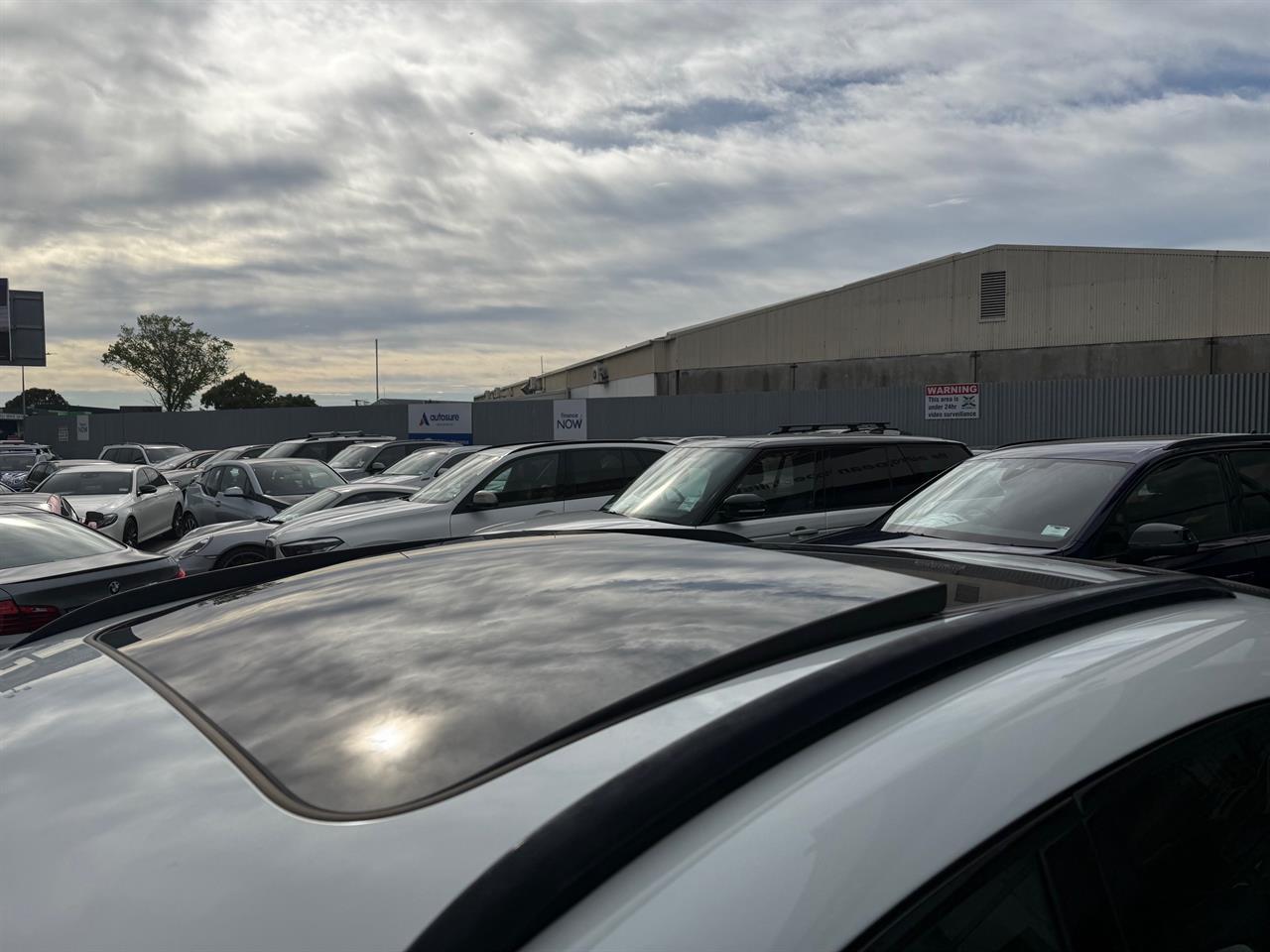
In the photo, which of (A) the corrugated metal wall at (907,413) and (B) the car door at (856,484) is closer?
(B) the car door at (856,484)

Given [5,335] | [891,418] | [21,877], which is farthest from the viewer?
[5,335]

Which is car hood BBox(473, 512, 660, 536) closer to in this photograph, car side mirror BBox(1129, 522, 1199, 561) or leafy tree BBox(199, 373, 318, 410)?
car side mirror BBox(1129, 522, 1199, 561)

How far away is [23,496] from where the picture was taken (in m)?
11.4

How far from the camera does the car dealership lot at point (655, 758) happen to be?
100 cm

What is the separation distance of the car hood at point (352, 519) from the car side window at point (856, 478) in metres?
3.99

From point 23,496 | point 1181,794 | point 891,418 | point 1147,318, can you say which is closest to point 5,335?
point 23,496

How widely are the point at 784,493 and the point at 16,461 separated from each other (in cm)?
3491

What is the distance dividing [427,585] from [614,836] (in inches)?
44.0

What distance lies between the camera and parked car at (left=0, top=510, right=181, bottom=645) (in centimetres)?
599

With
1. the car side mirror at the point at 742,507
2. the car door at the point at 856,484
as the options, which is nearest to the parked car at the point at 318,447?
the car door at the point at 856,484

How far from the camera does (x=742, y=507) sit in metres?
7.38

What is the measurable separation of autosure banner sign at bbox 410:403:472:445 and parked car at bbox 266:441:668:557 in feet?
78.1

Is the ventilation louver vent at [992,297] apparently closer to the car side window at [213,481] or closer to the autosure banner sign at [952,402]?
the autosure banner sign at [952,402]

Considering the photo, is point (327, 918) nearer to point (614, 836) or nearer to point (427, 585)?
point (614, 836)
